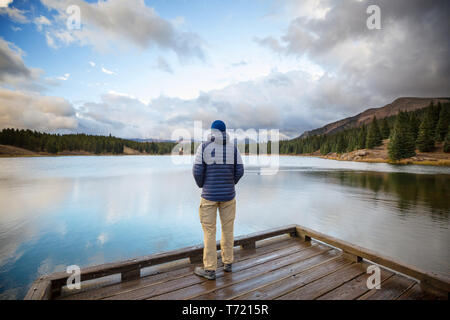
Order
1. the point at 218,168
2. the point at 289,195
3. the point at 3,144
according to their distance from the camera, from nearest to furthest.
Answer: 1. the point at 218,168
2. the point at 289,195
3. the point at 3,144

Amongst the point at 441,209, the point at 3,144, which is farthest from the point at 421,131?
the point at 3,144

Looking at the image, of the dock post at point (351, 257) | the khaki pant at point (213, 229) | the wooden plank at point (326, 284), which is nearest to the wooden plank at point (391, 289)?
the wooden plank at point (326, 284)

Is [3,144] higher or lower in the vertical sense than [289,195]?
higher

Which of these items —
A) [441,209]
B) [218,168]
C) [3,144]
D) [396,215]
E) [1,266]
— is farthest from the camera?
[3,144]

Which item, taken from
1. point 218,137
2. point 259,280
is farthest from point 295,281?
point 218,137

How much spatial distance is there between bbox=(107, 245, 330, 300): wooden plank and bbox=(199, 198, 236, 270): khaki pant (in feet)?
0.80

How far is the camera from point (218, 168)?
3.63 metres

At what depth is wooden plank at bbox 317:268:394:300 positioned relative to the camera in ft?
10.2

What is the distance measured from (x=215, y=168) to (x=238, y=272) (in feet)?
6.42

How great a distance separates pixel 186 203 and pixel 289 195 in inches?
315

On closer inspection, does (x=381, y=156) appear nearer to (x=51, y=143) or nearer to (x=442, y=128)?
(x=442, y=128)

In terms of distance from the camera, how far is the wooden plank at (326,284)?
3.14 m

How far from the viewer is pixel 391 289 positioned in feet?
10.7
